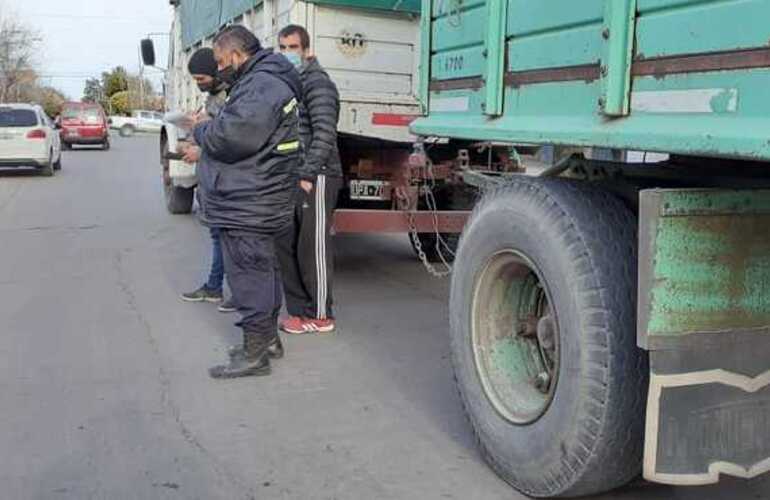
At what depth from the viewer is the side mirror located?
14.3 m

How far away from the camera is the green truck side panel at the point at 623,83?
2250 millimetres

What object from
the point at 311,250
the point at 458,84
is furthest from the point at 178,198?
the point at 458,84

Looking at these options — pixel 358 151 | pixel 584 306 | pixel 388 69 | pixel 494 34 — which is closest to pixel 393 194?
pixel 358 151

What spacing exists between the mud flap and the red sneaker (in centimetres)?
366

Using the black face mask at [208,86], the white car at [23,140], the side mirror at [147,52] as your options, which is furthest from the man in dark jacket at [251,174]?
the white car at [23,140]

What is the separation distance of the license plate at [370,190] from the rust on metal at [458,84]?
343cm

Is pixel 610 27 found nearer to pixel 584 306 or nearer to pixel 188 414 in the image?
pixel 584 306

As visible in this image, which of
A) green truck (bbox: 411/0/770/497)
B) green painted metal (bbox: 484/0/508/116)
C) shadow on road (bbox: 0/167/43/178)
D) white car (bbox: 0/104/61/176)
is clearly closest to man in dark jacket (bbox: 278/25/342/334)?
green truck (bbox: 411/0/770/497)

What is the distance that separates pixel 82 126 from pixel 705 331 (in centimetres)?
3380

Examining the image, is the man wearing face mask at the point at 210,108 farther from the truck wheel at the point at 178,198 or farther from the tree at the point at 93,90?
the tree at the point at 93,90

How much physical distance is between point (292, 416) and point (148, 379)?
108 cm

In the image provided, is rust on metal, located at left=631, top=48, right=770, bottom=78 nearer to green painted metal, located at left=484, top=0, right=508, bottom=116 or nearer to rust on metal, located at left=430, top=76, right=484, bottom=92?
green painted metal, located at left=484, top=0, right=508, bottom=116

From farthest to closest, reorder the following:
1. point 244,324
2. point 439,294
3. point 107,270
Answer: point 107,270
point 439,294
point 244,324

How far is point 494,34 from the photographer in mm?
3453
